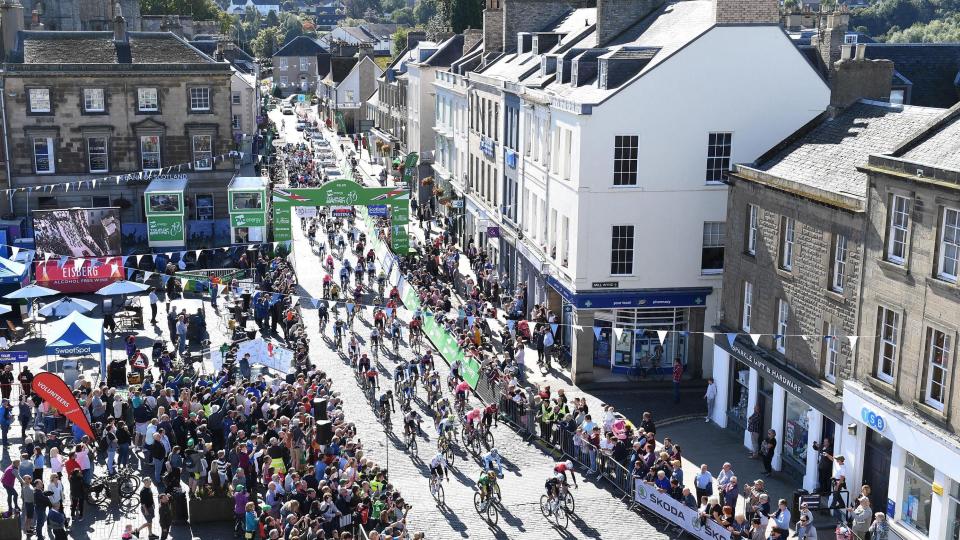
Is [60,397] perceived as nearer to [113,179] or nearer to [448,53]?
[113,179]

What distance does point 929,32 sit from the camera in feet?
512

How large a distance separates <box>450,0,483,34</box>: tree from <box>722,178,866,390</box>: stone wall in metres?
66.5

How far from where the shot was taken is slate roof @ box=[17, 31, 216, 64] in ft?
177

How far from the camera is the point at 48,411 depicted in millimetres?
28797

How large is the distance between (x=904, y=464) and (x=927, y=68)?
93.9 ft

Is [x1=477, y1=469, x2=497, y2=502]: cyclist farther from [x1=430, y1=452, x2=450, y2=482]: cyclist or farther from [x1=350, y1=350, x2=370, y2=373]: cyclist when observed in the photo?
[x1=350, y1=350, x2=370, y2=373]: cyclist

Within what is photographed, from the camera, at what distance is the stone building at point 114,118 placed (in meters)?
53.5

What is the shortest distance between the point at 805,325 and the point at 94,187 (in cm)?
3951

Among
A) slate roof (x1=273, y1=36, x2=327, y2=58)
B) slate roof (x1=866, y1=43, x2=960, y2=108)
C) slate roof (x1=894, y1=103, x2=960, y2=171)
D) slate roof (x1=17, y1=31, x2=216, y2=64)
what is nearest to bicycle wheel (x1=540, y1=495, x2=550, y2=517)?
slate roof (x1=894, y1=103, x2=960, y2=171)

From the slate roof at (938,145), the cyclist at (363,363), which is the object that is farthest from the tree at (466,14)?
the slate roof at (938,145)

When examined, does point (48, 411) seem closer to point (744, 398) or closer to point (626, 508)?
point (626, 508)

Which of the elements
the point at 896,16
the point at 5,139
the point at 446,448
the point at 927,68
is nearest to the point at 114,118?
the point at 5,139

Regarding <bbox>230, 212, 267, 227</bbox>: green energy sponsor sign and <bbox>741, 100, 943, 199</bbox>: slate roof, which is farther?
<bbox>230, 212, 267, 227</bbox>: green energy sponsor sign

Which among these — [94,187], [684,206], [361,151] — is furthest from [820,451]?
[361,151]
